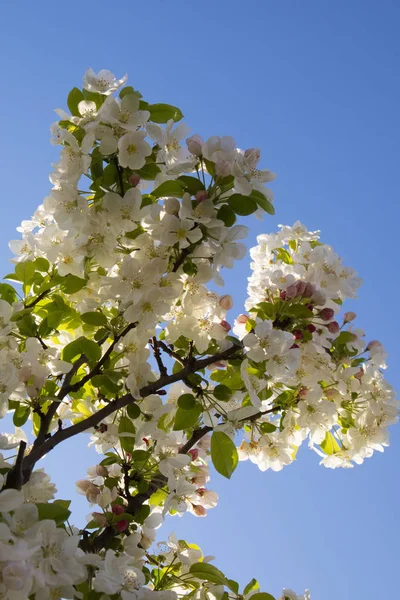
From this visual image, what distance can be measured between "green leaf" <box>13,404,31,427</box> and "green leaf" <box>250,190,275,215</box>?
3.35ft

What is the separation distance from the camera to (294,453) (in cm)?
274

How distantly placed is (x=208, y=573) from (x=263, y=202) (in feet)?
4.16

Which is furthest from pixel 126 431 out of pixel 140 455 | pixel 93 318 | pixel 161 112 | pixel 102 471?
pixel 161 112

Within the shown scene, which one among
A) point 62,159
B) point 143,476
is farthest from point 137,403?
point 62,159

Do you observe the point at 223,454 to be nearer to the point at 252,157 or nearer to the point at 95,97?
the point at 252,157

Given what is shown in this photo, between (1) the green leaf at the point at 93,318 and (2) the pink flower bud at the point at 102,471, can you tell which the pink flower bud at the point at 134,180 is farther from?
(2) the pink flower bud at the point at 102,471

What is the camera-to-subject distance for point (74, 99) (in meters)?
2.25

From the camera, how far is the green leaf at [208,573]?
217 centimetres

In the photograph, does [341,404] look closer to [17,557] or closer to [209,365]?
[209,365]

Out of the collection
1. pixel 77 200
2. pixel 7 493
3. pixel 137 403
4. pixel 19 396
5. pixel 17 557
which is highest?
pixel 77 200

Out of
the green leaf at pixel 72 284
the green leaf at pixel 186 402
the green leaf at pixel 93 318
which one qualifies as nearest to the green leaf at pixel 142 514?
the green leaf at pixel 186 402

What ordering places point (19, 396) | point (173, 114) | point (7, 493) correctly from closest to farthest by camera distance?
1. point (7, 493)
2. point (19, 396)
3. point (173, 114)

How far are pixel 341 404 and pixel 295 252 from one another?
2.30 feet

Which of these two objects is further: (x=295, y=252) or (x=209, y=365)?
(x=295, y=252)
